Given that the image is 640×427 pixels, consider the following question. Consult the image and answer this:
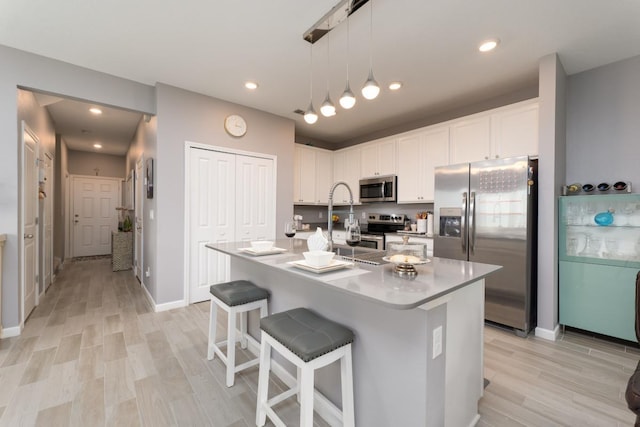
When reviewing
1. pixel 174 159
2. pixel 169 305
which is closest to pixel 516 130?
pixel 174 159

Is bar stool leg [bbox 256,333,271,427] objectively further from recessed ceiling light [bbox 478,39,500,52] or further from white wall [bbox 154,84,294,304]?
recessed ceiling light [bbox 478,39,500,52]

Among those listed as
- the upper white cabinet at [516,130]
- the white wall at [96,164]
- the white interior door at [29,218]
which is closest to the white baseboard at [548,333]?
the upper white cabinet at [516,130]

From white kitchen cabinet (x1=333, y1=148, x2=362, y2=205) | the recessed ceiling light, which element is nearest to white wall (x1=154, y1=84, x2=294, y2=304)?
white kitchen cabinet (x1=333, y1=148, x2=362, y2=205)

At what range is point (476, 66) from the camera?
9.16 feet

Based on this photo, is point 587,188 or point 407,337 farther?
point 587,188

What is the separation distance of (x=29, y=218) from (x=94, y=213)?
4804 mm

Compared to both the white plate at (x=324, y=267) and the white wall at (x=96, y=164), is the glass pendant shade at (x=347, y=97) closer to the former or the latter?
the white plate at (x=324, y=267)

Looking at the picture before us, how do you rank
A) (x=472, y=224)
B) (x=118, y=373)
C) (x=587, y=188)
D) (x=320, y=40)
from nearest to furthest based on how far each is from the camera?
(x=118, y=373) → (x=320, y=40) → (x=587, y=188) → (x=472, y=224)

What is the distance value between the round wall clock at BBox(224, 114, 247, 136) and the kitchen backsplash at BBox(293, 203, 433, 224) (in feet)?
6.47

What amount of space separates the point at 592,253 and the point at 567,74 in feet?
6.25

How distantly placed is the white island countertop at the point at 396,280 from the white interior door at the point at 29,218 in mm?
2832

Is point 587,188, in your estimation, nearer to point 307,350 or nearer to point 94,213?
point 307,350

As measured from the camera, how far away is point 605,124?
274 cm

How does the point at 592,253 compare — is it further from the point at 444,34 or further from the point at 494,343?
the point at 444,34
